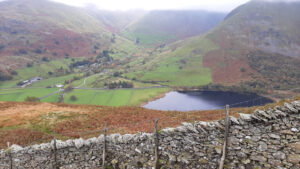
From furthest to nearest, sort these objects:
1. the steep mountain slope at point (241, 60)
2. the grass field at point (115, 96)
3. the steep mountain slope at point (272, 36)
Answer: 1. the steep mountain slope at point (272, 36)
2. the steep mountain slope at point (241, 60)
3. the grass field at point (115, 96)

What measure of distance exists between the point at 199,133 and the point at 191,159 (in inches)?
72.4

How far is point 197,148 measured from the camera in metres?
11.5

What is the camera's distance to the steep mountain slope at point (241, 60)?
128 m

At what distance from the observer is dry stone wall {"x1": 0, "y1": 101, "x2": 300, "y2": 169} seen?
9984mm

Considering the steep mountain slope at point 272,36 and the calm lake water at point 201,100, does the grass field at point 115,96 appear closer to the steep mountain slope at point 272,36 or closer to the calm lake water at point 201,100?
the calm lake water at point 201,100

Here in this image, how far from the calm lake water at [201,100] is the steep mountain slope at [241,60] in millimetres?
14124

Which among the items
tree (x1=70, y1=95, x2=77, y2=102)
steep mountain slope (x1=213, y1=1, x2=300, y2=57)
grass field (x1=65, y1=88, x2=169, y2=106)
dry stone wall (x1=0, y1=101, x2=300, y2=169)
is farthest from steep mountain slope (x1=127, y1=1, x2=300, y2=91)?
dry stone wall (x1=0, y1=101, x2=300, y2=169)

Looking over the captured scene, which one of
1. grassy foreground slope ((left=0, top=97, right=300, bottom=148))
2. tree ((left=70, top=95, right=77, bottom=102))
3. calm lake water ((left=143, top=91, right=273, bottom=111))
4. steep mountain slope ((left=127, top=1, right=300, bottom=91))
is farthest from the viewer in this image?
steep mountain slope ((left=127, top=1, right=300, bottom=91))

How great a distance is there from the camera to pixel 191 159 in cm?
1134

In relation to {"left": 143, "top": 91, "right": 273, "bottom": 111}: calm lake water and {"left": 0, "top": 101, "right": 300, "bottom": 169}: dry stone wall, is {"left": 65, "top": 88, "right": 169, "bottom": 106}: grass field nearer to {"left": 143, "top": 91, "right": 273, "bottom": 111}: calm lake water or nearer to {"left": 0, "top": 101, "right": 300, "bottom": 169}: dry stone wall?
{"left": 143, "top": 91, "right": 273, "bottom": 111}: calm lake water

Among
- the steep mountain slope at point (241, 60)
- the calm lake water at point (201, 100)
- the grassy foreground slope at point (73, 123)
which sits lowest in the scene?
the calm lake water at point (201, 100)

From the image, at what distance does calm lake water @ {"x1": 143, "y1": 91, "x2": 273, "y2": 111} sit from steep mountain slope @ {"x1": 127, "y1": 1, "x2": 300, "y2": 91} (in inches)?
556

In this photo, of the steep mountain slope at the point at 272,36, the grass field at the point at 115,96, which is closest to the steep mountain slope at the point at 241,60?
the steep mountain slope at the point at 272,36

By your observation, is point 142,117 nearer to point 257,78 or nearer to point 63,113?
point 63,113
